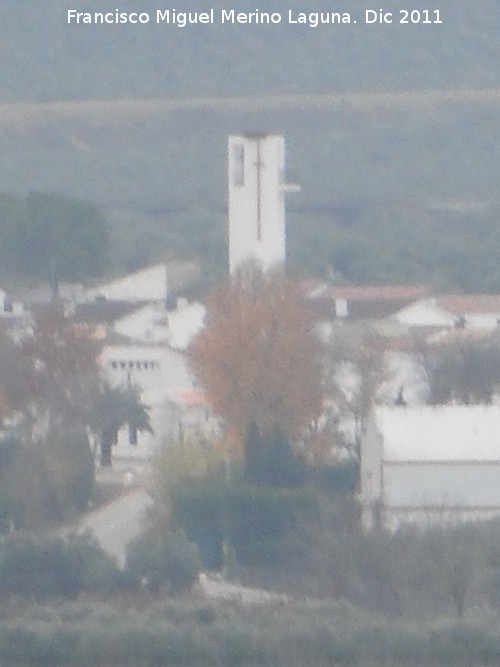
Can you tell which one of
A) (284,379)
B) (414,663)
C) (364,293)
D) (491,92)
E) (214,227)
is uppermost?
(491,92)

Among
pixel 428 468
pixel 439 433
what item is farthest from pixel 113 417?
pixel 428 468

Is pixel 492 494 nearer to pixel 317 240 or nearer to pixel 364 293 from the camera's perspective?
pixel 364 293

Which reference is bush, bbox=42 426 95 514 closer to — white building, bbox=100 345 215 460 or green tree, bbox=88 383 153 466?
white building, bbox=100 345 215 460

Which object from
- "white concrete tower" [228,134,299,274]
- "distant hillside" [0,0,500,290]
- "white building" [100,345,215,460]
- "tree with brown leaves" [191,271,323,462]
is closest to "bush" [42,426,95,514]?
"white building" [100,345,215,460]

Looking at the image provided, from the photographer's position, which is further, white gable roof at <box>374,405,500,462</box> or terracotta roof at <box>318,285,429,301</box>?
terracotta roof at <box>318,285,429,301</box>

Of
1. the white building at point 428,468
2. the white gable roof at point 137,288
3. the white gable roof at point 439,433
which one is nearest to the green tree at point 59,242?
the white gable roof at point 137,288

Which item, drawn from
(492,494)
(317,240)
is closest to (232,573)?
(492,494)
